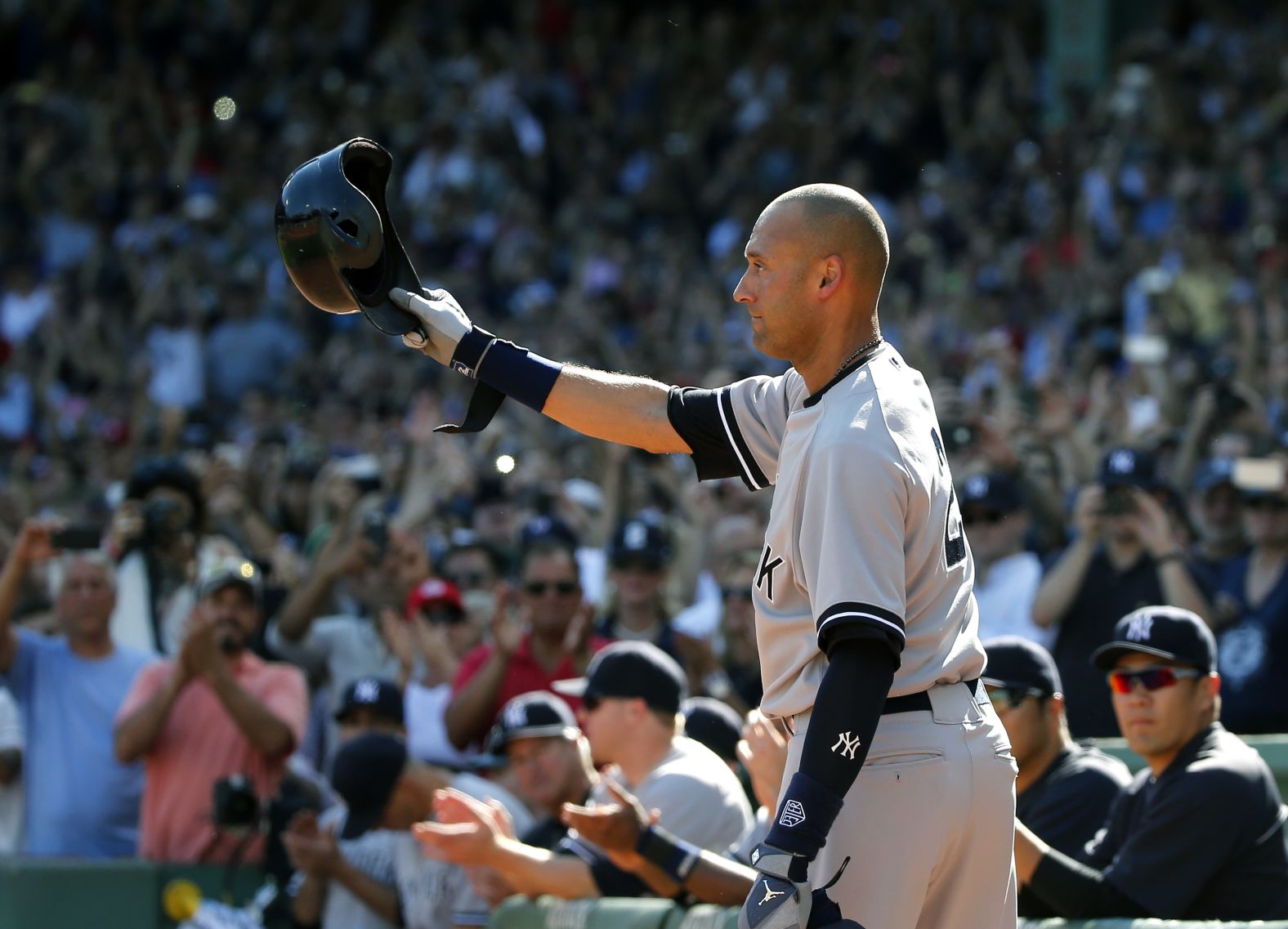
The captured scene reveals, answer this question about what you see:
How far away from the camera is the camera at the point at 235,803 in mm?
6484

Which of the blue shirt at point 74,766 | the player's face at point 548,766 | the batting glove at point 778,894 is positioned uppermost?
the batting glove at point 778,894

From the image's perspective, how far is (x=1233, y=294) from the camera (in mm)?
11164

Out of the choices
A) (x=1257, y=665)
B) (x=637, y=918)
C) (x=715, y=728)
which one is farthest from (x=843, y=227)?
(x=1257, y=665)

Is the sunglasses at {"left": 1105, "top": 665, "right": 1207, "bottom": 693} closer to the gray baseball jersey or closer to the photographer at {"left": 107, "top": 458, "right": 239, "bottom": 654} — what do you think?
the gray baseball jersey

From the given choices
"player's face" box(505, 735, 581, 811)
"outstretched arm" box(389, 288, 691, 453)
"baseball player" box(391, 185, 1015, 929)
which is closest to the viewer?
"baseball player" box(391, 185, 1015, 929)

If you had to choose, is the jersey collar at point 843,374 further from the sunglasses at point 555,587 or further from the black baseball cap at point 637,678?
the sunglasses at point 555,587

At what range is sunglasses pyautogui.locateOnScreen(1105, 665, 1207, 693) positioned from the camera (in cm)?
468

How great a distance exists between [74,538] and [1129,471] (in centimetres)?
392

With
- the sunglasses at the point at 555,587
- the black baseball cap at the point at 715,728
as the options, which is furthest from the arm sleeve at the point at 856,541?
the sunglasses at the point at 555,587

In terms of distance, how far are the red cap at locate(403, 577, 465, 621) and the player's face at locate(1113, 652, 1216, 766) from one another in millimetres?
3404

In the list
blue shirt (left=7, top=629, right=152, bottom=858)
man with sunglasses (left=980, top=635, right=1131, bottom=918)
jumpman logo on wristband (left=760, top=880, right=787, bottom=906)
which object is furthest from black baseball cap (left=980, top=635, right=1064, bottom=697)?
blue shirt (left=7, top=629, right=152, bottom=858)

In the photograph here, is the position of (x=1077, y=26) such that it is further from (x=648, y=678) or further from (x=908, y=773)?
(x=908, y=773)

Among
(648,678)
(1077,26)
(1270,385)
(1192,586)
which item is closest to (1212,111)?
(1077,26)

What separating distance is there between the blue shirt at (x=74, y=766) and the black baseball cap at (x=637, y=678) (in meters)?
2.49
